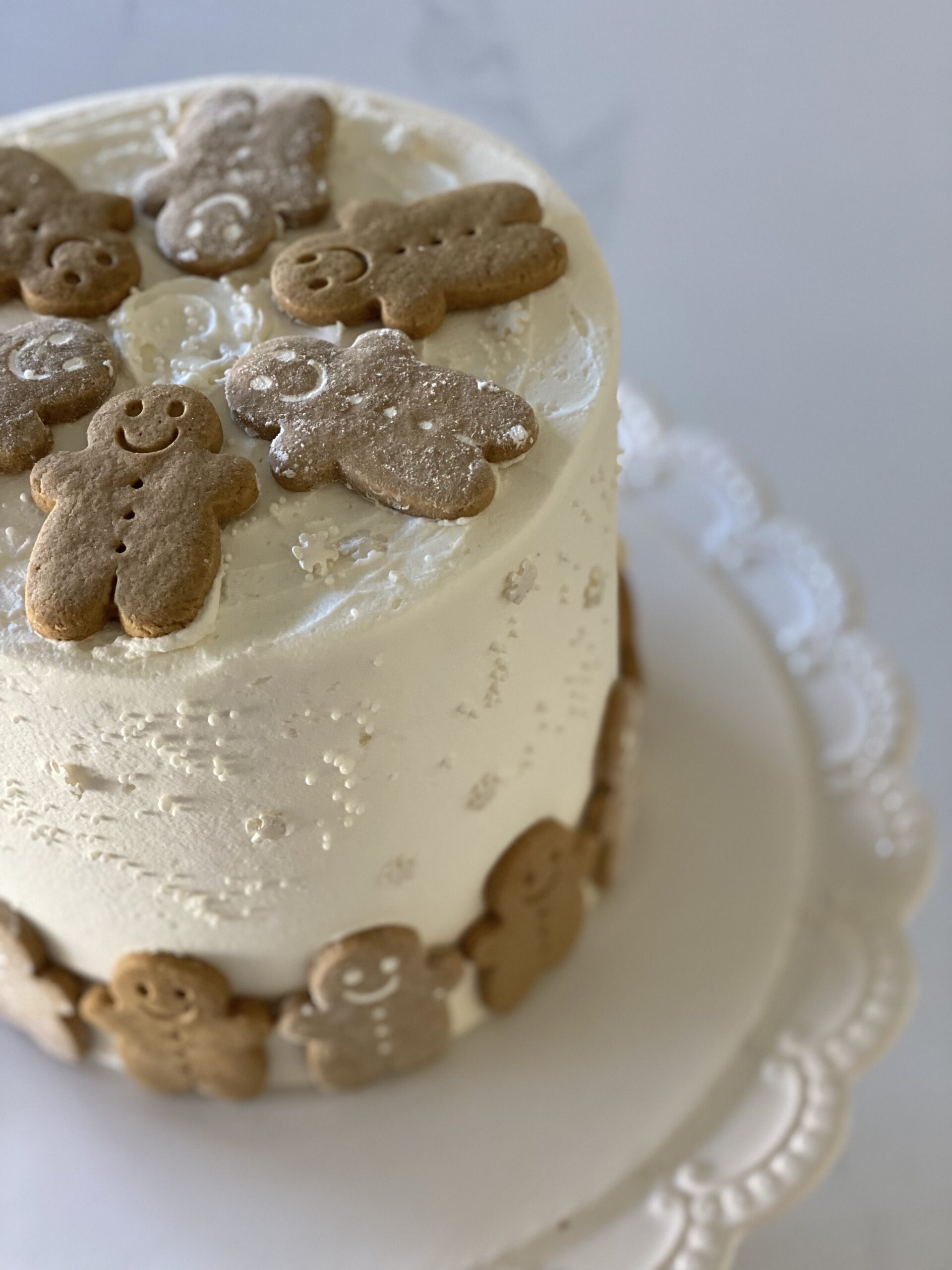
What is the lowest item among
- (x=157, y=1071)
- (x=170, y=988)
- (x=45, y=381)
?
(x=157, y=1071)

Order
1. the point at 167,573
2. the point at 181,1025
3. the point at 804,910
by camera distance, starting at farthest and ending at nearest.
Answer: the point at 804,910 < the point at 181,1025 < the point at 167,573

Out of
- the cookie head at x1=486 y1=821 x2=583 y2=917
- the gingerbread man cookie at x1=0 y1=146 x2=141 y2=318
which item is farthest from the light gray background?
the gingerbread man cookie at x1=0 y1=146 x2=141 y2=318

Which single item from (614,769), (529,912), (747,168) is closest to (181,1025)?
(529,912)

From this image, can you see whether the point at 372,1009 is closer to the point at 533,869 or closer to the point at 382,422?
the point at 533,869

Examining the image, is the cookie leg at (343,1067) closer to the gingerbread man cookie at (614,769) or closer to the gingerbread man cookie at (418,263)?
the gingerbread man cookie at (614,769)

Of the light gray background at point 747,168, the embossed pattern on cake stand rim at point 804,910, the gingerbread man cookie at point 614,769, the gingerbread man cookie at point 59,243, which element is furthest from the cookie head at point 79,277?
the light gray background at point 747,168

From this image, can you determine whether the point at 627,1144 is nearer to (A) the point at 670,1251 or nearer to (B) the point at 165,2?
(A) the point at 670,1251
